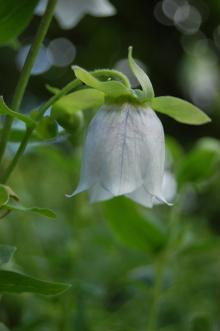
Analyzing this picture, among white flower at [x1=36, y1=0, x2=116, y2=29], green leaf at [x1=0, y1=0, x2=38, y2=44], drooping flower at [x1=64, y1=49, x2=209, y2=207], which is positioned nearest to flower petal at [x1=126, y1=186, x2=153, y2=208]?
drooping flower at [x1=64, y1=49, x2=209, y2=207]

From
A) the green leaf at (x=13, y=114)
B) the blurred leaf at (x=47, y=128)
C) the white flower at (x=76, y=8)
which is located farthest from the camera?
the white flower at (x=76, y=8)

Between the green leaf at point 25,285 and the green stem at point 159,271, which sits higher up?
the green leaf at point 25,285

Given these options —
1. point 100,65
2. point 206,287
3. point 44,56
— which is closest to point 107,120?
point 206,287

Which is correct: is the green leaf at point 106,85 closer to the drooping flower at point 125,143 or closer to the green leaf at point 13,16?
the drooping flower at point 125,143

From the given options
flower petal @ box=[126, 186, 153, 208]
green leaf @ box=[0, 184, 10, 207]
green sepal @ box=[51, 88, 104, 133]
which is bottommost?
flower petal @ box=[126, 186, 153, 208]

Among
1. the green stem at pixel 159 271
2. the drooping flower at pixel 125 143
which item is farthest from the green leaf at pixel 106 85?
the green stem at pixel 159 271

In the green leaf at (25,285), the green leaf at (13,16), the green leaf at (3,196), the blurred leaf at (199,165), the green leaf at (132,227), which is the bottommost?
the green leaf at (132,227)

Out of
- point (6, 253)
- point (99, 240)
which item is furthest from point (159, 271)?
point (6, 253)

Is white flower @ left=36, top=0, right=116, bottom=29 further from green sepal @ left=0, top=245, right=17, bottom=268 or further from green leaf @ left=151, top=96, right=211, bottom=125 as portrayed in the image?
green sepal @ left=0, top=245, right=17, bottom=268

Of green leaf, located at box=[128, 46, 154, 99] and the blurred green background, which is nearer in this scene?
green leaf, located at box=[128, 46, 154, 99]
